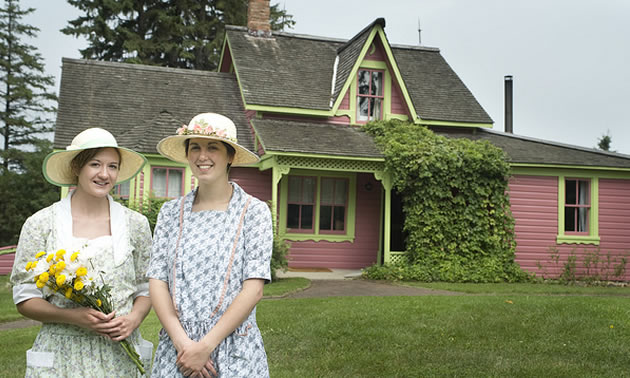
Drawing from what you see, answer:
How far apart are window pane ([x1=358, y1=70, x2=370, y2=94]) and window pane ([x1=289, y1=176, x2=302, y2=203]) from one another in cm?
296

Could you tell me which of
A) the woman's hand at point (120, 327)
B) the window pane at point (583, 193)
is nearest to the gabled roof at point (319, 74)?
the window pane at point (583, 193)

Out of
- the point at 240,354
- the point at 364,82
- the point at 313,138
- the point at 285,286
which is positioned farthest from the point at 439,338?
the point at 364,82

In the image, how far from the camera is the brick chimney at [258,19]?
17.2m

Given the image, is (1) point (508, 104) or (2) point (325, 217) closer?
(2) point (325, 217)

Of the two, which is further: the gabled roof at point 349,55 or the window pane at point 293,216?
the gabled roof at point 349,55

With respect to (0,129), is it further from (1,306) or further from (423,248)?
(423,248)

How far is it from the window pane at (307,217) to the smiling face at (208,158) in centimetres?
1180

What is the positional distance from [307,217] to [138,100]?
5264mm

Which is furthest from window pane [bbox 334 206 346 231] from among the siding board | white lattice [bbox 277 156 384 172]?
the siding board

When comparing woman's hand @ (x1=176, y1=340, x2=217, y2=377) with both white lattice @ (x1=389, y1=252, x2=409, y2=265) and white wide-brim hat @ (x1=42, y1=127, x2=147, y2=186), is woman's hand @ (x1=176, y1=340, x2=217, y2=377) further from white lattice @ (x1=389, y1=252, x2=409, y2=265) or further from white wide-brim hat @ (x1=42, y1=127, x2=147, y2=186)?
white lattice @ (x1=389, y1=252, x2=409, y2=265)

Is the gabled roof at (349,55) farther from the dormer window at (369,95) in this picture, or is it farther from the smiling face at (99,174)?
the smiling face at (99,174)

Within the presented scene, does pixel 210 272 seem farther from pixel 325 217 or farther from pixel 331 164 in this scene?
pixel 325 217

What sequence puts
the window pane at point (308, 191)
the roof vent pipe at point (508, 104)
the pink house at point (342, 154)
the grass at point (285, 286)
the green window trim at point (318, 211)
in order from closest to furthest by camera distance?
the grass at point (285, 286)
the pink house at point (342, 154)
the green window trim at point (318, 211)
the window pane at point (308, 191)
the roof vent pipe at point (508, 104)

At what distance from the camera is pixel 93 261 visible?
2.76 m
